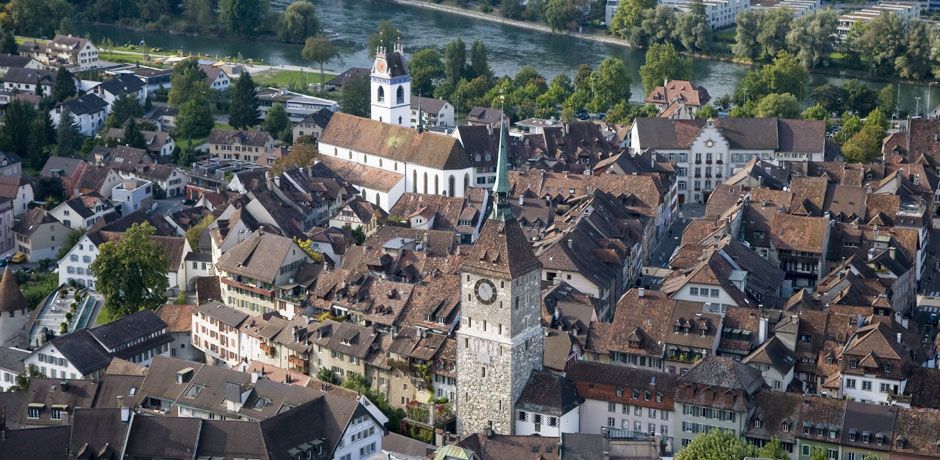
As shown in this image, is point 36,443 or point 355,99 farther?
point 355,99

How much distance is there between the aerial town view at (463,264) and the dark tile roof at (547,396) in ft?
0.30

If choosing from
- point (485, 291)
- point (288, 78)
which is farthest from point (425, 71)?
point (485, 291)

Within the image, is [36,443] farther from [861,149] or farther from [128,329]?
[861,149]

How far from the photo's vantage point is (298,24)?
140 metres

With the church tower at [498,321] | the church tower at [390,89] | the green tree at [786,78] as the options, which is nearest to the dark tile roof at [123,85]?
the church tower at [390,89]

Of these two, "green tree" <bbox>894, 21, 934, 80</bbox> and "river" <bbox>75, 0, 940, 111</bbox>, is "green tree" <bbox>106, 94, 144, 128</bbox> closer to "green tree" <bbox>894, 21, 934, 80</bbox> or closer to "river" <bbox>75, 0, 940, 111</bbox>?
"river" <bbox>75, 0, 940, 111</bbox>

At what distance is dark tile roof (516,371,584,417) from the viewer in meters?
51.7

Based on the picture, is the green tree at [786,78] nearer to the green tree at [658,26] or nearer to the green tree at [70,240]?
the green tree at [658,26]

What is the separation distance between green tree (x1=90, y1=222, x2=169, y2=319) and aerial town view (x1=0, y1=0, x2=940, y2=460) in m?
0.15

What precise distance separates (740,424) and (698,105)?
55.4m

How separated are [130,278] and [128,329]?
7077 millimetres

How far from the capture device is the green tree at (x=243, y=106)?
10481 cm

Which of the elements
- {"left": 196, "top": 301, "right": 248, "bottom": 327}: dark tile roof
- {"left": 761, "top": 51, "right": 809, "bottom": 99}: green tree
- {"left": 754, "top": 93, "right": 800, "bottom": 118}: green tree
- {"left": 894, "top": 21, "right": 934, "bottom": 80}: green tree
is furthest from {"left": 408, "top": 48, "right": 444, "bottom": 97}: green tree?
{"left": 196, "top": 301, "right": 248, "bottom": 327}: dark tile roof

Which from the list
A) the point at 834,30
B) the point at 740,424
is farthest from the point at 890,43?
the point at 740,424
